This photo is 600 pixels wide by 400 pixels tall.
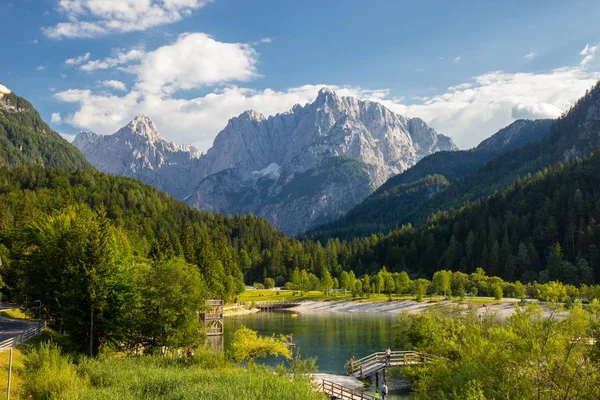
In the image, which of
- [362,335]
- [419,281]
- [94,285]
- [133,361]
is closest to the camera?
[133,361]

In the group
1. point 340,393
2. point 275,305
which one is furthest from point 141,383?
point 275,305

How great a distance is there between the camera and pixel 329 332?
305 ft

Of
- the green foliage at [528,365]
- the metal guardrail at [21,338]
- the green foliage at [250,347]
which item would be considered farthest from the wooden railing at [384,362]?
the metal guardrail at [21,338]

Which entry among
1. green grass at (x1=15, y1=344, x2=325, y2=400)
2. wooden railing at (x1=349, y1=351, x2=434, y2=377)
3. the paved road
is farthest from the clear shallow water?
the paved road

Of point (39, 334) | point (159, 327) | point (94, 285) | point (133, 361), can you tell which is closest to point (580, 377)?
point (133, 361)

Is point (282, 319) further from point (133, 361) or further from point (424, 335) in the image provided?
point (133, 361)

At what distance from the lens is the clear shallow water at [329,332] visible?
70.7 meters

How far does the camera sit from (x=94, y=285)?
174 feet

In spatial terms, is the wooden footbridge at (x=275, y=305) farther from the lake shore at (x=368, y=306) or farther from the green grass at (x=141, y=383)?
the green grass at (x=141, y=383)

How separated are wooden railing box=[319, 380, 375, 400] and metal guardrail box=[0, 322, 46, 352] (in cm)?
2805

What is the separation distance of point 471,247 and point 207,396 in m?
167

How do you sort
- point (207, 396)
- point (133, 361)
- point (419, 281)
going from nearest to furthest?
point (207, 396), point (133, 361), point (419, 281)

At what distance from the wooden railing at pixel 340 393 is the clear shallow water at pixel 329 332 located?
5476mm

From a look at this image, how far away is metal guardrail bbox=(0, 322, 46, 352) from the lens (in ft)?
148
